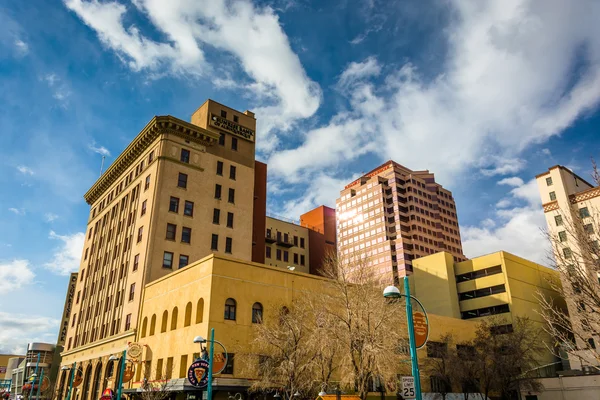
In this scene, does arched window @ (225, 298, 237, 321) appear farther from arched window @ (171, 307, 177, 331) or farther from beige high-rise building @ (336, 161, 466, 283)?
beige high-rise building @ (336, 161, 466, 283)

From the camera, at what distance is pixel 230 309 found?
121ft

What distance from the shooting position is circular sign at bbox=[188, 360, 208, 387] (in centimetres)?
2798

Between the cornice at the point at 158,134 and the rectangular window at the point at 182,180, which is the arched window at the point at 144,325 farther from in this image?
the cornice at the point at 158,134

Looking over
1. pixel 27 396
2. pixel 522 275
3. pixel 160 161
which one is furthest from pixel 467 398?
pixel 27 396

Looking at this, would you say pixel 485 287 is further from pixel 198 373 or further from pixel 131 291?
pixel 198 373

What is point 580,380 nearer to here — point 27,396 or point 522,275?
point 522,275

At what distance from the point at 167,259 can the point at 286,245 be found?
31412mm

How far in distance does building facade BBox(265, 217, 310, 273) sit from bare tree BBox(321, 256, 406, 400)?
143 feet

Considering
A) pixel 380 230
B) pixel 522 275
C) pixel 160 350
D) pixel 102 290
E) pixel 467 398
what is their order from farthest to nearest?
1. pixel 380 230
2. pixel 522 275
3. pixel 102 290
4. pixel 467 398
5. pixel 160 350

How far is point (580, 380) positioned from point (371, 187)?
90.5m

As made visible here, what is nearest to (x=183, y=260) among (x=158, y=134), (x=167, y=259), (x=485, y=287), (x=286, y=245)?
(x=167, y=259)

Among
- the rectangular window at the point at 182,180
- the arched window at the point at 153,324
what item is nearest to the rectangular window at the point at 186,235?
the rectangular window at the point at 182,180

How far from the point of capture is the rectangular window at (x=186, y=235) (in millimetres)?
51528

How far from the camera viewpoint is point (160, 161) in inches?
2088
